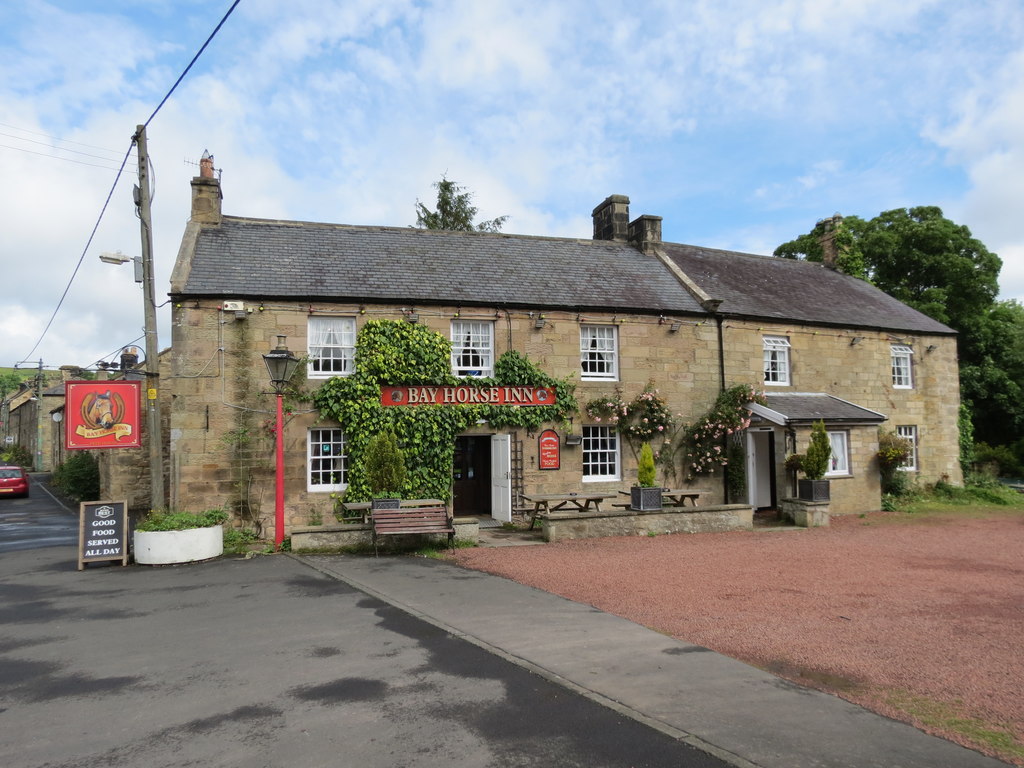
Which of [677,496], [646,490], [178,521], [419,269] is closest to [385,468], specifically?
[178,521]

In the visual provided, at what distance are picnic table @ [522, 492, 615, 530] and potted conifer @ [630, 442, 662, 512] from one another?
817 millimetres

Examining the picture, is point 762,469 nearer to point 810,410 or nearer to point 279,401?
point 810,410

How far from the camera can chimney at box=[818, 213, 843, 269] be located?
25250 millimetres

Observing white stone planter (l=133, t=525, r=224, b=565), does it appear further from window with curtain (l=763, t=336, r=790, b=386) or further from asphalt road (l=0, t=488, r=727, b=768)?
window with curtain (l=763, t=336, r=790, b=386)

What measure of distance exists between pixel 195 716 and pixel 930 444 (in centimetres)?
2261

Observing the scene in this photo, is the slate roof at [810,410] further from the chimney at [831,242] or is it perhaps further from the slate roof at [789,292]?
the chimney at [831,242]

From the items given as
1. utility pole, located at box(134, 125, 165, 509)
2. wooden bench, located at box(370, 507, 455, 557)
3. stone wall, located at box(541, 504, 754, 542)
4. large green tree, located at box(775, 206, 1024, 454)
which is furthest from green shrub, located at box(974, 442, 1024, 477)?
utility pole, located at box(134, 125, 165, 509)

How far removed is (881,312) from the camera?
21.6m

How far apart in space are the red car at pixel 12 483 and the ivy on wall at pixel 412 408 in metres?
21.0

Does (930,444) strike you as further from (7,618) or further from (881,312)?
(7,618)

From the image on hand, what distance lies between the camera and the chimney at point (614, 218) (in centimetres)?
2156

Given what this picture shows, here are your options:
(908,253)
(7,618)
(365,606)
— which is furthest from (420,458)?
(908,253)

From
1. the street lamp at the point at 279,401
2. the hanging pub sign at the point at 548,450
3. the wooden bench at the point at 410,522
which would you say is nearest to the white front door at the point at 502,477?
the hanging pub sign at the point at 548,450

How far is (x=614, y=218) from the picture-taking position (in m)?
21.6
